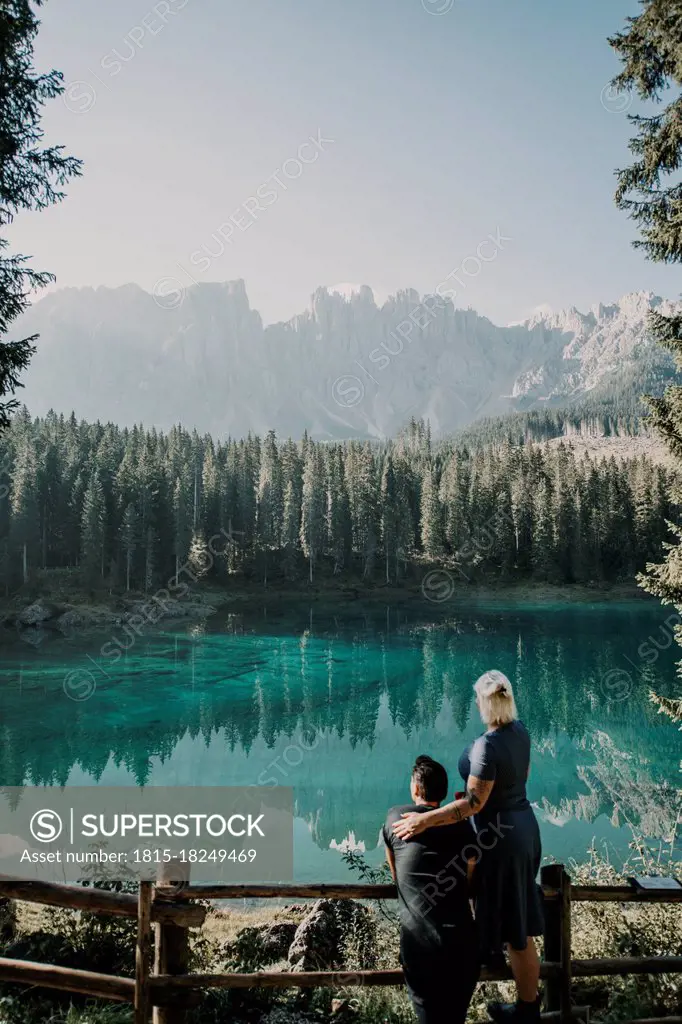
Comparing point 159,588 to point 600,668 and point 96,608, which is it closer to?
point 96,608

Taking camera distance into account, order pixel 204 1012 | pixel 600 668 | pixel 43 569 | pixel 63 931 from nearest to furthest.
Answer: pixel 204 1012 < pixel 63 931 < pixel 600 668 < pixel 43 569

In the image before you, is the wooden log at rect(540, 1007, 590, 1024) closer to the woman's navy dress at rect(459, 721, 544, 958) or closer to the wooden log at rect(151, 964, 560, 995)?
the wooden log at rect(151, 964, 560, 995)

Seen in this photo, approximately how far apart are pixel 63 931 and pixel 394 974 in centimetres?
375

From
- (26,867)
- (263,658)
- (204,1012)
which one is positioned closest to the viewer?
(204,1012)

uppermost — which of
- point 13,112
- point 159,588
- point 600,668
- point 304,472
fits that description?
point 304,472

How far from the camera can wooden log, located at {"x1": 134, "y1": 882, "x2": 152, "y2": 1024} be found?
14.3ft

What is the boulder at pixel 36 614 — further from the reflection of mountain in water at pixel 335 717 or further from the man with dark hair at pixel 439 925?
the man with dark hair at pixel 439 925

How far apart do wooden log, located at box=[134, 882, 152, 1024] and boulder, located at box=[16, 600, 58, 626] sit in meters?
52.0

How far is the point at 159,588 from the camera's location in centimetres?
6309

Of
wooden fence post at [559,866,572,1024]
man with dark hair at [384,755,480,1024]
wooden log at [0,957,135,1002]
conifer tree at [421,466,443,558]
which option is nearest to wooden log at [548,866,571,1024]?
wooden fence post at [559,866,572,1024]

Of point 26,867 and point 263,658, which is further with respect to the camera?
point 263,658

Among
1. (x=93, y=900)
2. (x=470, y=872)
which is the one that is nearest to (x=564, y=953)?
(x=470, y=872)

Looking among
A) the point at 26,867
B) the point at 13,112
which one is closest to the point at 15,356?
the point at 13,112

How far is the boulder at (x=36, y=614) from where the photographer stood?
5088 centimetres
